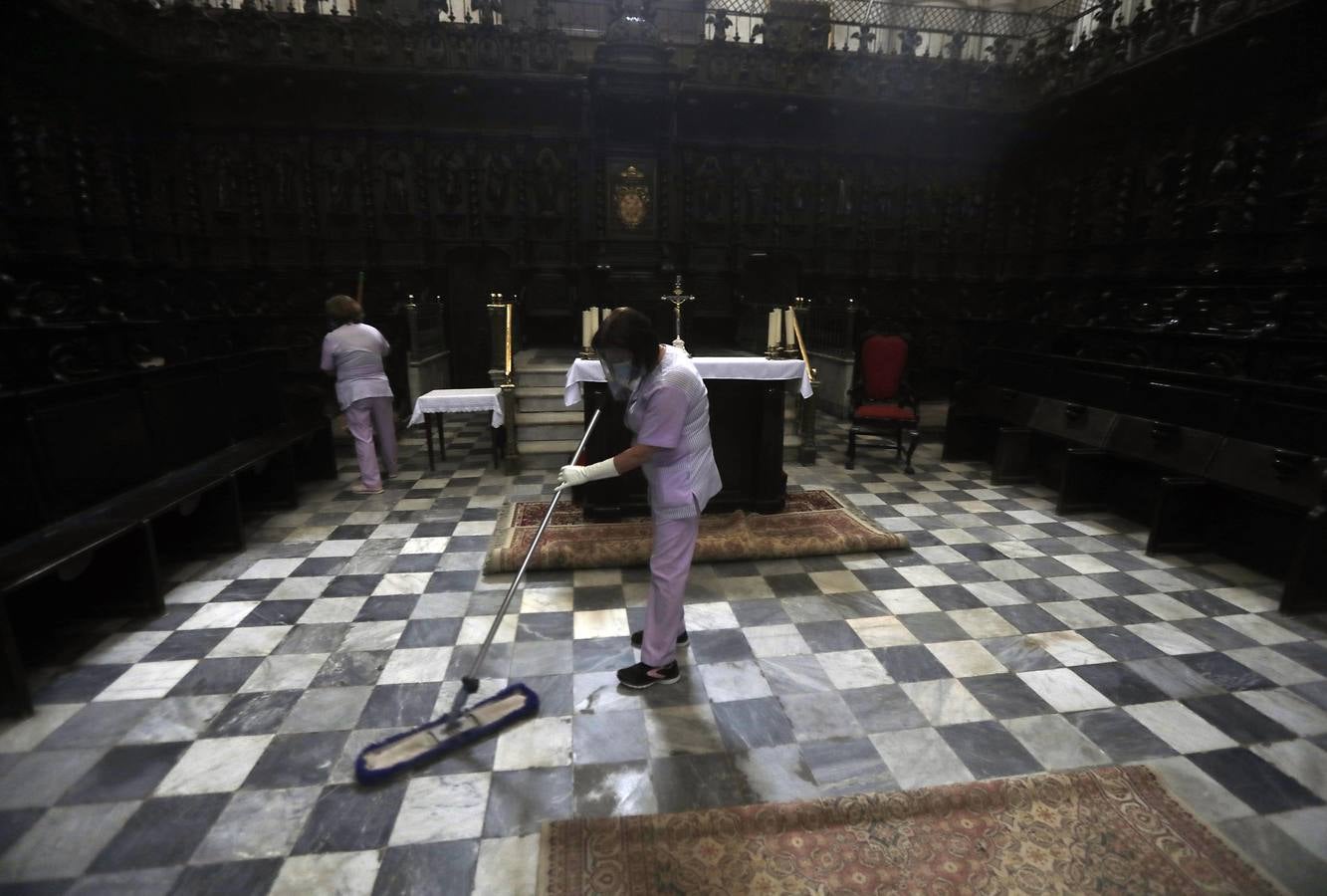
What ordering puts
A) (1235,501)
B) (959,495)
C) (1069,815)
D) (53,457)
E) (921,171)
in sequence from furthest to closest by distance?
1. (921,171)
2. (959,495)
3. (1235,501)
4. (53,457)
5. (1069,815)

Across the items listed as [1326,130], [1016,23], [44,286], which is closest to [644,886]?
[44,286]

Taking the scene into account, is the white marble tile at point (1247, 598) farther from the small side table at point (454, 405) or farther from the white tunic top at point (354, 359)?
the white tunic top at point (354, 359)

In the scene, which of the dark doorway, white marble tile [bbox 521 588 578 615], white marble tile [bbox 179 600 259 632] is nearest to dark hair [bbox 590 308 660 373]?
white marble tile [bbox 521 588 578 615]

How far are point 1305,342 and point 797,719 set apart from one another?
642 cm

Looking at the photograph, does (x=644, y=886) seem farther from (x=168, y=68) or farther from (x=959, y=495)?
(x=168, y=68)

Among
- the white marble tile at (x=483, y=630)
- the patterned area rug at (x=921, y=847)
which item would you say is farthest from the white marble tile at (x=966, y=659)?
the white marble tile at (x=483, y=630)

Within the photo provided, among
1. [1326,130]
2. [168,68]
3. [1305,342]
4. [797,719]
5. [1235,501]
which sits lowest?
[797,719]

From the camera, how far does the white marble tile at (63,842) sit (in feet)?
7.08

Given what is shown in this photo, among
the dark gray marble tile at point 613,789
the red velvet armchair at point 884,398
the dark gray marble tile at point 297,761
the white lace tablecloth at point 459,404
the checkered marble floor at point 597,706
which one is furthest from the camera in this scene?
the red velvet armchair at point 884,398

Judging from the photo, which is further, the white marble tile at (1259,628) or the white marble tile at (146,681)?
the white marble tile at (1259,628)

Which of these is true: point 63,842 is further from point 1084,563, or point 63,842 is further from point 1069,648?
point 1084,563

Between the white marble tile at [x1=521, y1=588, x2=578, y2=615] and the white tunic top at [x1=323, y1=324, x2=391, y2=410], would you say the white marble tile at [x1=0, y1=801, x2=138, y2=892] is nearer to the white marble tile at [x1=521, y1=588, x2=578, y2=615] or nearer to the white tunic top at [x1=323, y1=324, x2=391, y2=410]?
the white marble tile at [x1=521, y1=588, x2=578, y2=615]

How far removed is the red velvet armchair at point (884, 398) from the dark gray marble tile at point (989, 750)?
4.50 metres

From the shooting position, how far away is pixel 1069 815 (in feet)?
7.88
